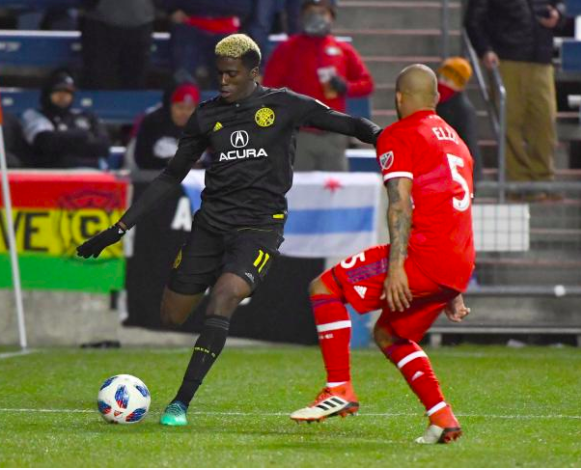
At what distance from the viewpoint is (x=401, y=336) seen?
726 cm

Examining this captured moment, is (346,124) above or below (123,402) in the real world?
above

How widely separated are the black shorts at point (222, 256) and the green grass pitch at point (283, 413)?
78cm

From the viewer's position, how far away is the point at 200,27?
15.1 m

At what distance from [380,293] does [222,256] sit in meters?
1.72

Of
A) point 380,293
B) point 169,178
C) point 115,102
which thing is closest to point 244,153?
point 169,178

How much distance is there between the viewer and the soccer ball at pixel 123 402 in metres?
7.88

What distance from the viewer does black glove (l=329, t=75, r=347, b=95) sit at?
529 inches

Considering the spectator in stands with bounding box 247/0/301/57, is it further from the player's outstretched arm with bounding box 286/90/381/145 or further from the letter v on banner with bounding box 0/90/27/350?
the player's outstretched arm with bounding box 286/90/381/145

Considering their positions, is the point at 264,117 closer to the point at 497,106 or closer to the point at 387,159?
the point at 387,159

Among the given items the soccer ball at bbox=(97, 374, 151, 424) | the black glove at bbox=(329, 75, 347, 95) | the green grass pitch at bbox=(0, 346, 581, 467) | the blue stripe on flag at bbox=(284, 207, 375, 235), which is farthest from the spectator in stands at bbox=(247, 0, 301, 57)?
the soccer ball at bbox=(97, 374, 151, 424)

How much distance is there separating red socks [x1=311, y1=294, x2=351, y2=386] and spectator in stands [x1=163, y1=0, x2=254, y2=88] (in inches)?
314

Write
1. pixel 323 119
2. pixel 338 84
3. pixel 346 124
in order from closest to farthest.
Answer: pixel 346 124
pixel 323 119
pixel 338 84

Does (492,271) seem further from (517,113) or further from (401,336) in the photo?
(401,336)

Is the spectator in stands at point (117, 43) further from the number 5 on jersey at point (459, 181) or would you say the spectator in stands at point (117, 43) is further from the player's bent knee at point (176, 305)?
the number 5 on jersey at point (459, 181)
